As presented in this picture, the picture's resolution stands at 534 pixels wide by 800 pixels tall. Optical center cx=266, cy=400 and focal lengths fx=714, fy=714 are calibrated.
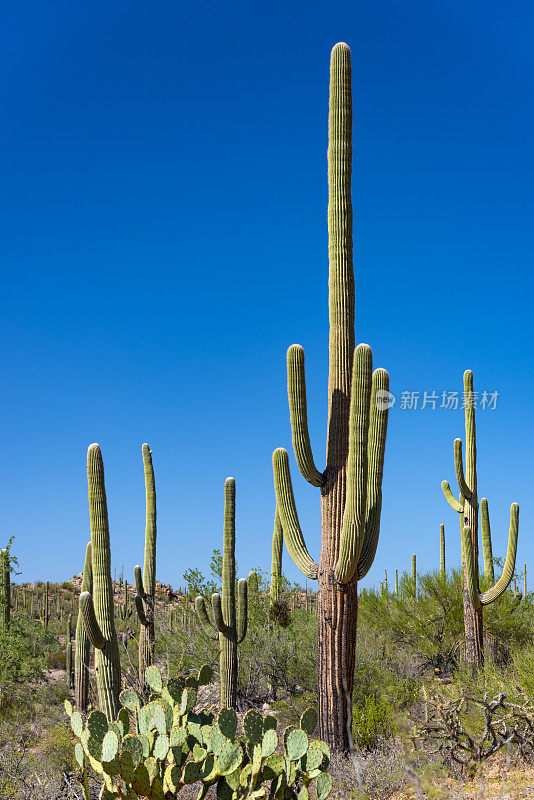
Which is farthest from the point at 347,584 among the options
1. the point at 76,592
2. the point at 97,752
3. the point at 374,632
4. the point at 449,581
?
the point at 76,592

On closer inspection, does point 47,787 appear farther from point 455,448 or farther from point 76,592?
point 76,592

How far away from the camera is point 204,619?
1288 centimetres

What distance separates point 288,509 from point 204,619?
14.3 feet

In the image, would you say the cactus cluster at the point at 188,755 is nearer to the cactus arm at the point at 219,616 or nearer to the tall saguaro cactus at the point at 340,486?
the tall saguaro cactus at the point at 340,486

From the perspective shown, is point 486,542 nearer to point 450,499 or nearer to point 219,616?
point 450,499

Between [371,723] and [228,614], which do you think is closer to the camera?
[371,723]

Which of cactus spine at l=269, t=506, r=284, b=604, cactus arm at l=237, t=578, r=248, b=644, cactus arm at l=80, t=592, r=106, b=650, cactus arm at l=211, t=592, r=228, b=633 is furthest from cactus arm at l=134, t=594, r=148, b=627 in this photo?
cactus arm at l=80, t=592, r=106, b=650

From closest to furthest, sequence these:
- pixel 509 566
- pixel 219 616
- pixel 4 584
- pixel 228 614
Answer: pixel 219 616
pixel 228 614
pixel 509 566
pixel 4 584

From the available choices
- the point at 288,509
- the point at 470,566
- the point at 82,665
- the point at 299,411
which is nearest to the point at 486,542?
the point at 470,566

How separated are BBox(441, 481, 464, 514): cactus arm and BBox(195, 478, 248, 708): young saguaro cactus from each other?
220 inches

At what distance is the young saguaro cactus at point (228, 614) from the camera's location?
40.6 ft

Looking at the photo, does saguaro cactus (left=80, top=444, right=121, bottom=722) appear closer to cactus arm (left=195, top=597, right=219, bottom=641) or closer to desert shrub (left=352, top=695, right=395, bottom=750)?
cactus arm (left=195, top=597, right=219, bottom=641)

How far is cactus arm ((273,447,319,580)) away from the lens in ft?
31.4

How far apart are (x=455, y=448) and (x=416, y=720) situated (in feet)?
20.6
